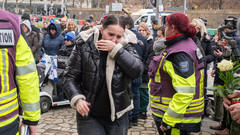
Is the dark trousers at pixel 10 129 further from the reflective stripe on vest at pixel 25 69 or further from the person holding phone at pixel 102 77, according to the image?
the person holding phone at pixel 102 77

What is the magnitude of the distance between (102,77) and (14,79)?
2.72 ft

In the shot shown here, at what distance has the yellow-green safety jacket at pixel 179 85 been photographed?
2973mm

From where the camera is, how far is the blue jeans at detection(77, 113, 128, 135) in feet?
9.28

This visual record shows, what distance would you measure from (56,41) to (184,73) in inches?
220

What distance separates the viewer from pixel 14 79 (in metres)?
2.35

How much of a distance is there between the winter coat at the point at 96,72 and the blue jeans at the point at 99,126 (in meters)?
0.12

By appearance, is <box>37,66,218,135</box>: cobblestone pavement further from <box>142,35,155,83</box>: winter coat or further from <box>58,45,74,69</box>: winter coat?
<box>58,45,74,69</box>: winter coat

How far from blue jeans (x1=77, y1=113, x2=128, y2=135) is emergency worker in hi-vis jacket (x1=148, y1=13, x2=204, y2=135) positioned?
509mm

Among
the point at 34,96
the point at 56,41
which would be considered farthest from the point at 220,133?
the point at 56,41

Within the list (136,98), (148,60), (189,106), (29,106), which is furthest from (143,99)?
(29,106)

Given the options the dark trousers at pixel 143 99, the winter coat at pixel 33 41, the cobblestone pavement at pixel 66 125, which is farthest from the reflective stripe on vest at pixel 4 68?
the winter coat at pixel 33 41

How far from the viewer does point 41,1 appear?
320 feet

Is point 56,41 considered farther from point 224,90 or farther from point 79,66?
point 224,90

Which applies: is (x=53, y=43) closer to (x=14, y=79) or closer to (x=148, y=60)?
(x=148, y=60)
